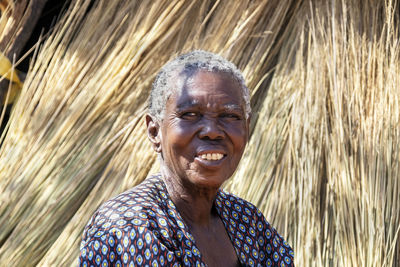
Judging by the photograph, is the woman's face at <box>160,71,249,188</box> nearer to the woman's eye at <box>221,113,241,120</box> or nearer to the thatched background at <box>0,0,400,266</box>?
the woman's eye at <box>221,113,241,120</box>

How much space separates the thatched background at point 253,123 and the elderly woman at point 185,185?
3.01ft

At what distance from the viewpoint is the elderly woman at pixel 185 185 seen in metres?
1.20

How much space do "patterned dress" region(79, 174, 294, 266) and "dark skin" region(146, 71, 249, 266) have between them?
0.20 feet

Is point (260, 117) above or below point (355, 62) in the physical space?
below

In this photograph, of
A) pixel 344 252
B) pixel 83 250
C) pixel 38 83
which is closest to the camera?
pixel 83 250

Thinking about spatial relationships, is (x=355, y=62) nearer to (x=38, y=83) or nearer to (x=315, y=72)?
(x=315, y=72)

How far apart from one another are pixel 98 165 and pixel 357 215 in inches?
38.2

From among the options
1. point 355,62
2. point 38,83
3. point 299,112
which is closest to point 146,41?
point 38,83

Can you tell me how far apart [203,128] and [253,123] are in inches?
50.9

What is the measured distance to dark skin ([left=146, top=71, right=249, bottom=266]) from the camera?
1292mm

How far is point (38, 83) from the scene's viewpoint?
2.47 metres

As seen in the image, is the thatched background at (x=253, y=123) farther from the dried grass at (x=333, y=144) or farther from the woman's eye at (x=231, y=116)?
the woman's eye at (x=231, y=116)

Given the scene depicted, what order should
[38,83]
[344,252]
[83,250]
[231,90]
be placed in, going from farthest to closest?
[38,83], [344,252], [231,90], [83,250]

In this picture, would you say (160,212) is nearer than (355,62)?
Yes
